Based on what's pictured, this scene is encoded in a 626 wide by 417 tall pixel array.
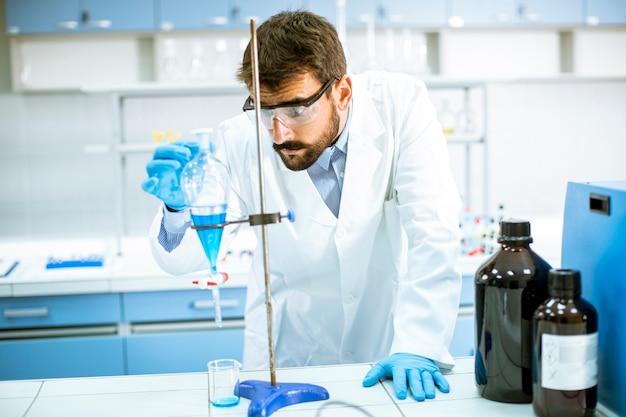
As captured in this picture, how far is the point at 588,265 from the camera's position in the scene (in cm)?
124

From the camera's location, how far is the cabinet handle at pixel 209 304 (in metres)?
2.89

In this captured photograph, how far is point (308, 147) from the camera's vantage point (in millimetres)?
1568

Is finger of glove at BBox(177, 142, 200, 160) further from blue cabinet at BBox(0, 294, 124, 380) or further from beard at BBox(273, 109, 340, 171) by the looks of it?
blue cabinet at BBox(0, 294, 124, 380)

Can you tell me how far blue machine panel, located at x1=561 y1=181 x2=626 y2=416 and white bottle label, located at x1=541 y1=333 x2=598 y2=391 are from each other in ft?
0.29

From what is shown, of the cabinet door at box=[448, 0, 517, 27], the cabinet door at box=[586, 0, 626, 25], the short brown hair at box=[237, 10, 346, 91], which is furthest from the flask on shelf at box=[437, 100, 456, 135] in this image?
the short brown hair at box=[237, 10, 346, 91]

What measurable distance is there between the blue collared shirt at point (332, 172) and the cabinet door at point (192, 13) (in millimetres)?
1744

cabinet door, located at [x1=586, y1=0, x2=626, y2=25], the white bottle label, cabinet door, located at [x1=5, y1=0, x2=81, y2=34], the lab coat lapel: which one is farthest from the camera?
cabinet door, located at [x1=586, y1=0, x2=626, y2=25]

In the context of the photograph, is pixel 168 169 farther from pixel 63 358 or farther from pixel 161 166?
pixel 63 358

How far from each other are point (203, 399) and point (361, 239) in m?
0.70

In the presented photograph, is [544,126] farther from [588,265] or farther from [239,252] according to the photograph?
[588,265]

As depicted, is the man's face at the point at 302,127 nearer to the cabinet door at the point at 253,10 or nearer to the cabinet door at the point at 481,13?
the cabinet door at the point at 253,10

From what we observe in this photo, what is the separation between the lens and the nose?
4.76 feet

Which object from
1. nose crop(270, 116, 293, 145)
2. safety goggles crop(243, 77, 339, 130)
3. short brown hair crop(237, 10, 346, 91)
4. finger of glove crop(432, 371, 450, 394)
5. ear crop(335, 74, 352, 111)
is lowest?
finger of glove crop(432, 371, 450, 394)

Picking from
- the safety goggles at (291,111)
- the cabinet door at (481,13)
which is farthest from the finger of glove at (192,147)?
the cabinet door at (481,13)
